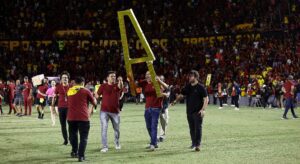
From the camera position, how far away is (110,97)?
14648 mm

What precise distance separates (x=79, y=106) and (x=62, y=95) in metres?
3.13

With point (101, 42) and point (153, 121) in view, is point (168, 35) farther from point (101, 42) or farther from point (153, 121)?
point (153, 121)

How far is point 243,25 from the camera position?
49719mm

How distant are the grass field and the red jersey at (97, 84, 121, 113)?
3.51ft

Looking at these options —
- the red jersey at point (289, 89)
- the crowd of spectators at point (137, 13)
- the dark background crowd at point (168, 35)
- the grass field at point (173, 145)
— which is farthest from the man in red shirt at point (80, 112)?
the crowd of spectators at point (137, 13)

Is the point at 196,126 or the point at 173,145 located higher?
the point at 196,126

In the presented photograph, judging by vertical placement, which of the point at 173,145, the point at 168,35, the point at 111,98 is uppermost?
the point at 168,35

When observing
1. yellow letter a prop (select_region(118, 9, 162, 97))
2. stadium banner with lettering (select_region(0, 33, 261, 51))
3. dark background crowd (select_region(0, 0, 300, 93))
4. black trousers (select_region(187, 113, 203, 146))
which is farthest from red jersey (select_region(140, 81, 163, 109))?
stadium banner with lettering (select_region(0, 33, 261, 51))

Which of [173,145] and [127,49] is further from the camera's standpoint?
[173,145]

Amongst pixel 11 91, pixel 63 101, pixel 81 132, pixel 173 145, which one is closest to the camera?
pixel 81 132

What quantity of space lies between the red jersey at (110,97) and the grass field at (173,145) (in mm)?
1070

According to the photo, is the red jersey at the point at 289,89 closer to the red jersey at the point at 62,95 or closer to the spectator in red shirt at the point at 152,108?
the spectator in red shirt at the point at 152,108

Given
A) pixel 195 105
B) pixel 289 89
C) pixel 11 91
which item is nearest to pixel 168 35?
pixel 11 91

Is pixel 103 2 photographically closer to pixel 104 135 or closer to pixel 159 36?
pixel 159 36
